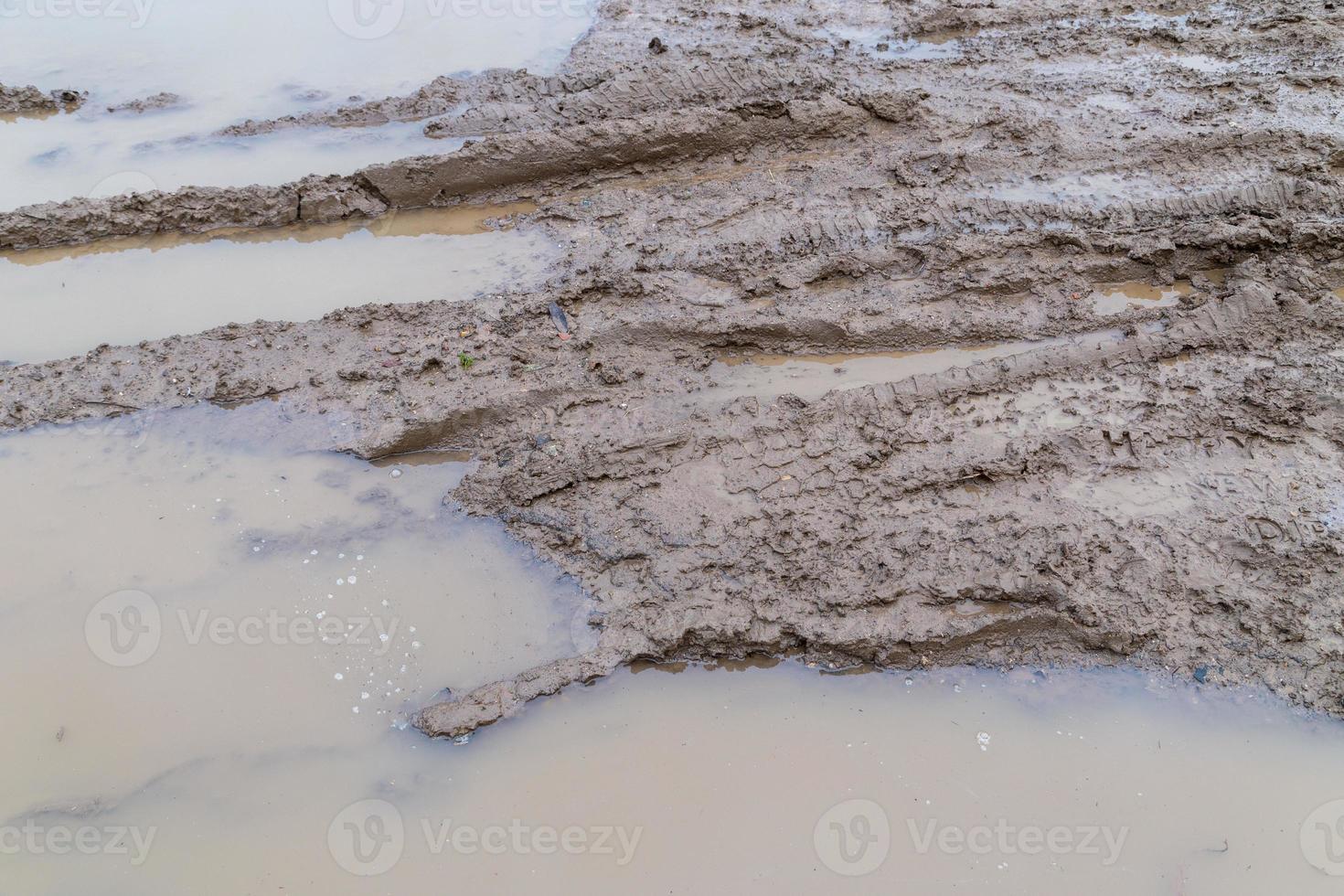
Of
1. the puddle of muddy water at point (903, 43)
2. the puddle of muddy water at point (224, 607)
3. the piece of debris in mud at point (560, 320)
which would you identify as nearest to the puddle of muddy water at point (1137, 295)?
the puddle of muddy water at point (903, 43)

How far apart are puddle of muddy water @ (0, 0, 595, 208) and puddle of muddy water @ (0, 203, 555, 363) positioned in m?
0.80

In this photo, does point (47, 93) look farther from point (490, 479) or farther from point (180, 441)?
point (490, 479)

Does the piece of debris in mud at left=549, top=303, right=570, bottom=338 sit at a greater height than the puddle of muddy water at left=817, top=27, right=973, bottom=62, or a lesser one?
lesser

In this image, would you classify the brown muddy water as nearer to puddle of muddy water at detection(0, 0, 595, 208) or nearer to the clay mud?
the clay mud

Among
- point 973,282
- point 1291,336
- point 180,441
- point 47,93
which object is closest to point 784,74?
point 973,282

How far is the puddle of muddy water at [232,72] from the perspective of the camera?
20.3 ft

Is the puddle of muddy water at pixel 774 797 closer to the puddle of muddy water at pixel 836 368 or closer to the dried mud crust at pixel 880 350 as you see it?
the dried mud crust at pixel 880 350

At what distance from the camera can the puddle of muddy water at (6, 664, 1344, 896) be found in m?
3.06

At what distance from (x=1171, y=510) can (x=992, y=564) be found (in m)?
0.95

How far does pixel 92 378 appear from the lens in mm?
4543

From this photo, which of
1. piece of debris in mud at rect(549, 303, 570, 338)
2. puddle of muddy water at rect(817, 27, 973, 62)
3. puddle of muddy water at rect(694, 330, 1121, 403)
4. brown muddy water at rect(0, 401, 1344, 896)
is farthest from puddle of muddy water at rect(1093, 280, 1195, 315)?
piece of debris in mud at rect(549, 303, 570, 338)

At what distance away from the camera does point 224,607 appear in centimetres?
377

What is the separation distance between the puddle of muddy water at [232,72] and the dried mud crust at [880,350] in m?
0.56

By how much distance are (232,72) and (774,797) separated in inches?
305
